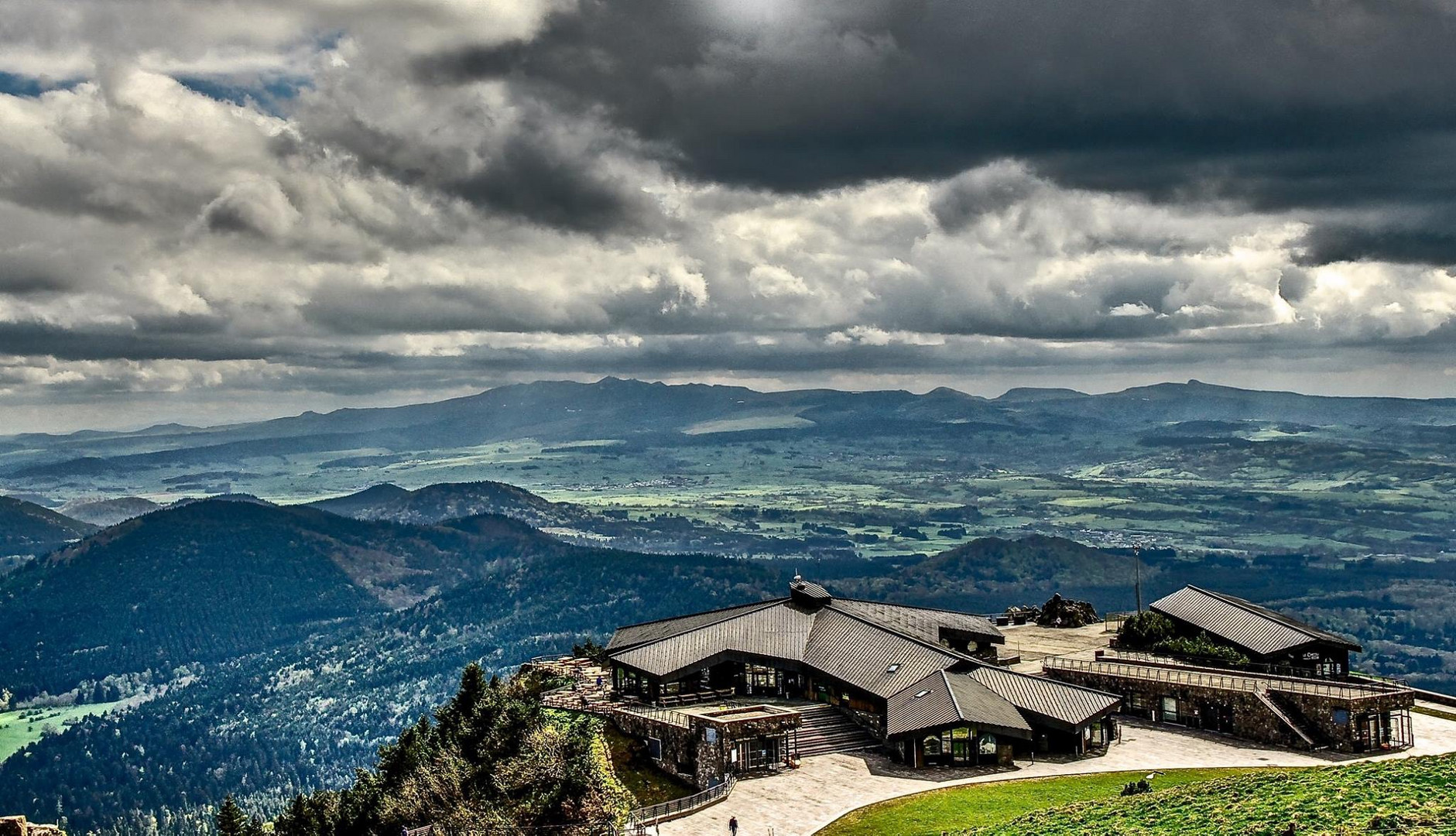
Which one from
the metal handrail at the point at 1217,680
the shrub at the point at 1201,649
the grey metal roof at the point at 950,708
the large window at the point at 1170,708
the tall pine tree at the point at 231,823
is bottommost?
the tall pine tree at the point at 231,823

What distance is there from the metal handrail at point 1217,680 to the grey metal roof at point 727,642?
18.9 meters

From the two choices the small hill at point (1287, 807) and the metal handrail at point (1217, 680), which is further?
the metal handrail at point (1217, 680)

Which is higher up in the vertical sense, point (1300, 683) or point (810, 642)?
point (810, 642)

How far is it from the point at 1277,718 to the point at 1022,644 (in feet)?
105

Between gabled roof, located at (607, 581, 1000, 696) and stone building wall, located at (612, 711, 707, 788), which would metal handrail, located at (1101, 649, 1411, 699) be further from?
stone building wall, located at (612, 711, 707, 788)

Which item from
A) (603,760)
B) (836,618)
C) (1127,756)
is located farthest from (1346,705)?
(603,760)

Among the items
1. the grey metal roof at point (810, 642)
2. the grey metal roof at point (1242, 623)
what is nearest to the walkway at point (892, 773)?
the grey metal roof at point (810, 642)

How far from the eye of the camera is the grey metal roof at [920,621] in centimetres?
9169

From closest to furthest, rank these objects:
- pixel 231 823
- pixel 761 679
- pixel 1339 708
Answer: pixel 231 823
pixel 1339 708
pixel 761 679

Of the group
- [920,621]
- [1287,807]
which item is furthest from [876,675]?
[1287,807]

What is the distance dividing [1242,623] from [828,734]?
39230 mm

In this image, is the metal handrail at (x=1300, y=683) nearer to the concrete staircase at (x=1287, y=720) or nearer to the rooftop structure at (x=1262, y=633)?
the concrete staircase at (x=1287, y=720)

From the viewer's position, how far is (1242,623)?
91.8 metres

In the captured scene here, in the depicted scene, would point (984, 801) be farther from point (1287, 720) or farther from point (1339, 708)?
point (1339, 708)
